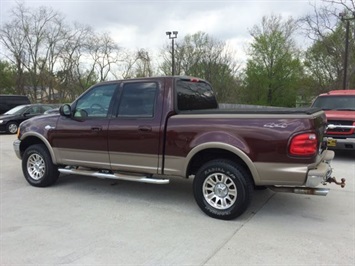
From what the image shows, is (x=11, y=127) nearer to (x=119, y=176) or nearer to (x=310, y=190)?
(x=119, y=176)

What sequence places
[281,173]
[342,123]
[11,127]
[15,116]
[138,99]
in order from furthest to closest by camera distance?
[15,116], [11,127], [342,123], [138,99], [281,173]

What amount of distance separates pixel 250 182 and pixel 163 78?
200 centimetres

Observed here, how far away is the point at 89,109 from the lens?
6.07 m

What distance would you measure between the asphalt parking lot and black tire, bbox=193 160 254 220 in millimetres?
159

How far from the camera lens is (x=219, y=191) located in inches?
193

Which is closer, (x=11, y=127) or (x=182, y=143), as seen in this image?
(x=182, y=143)

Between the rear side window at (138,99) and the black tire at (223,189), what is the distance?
1.24 meters

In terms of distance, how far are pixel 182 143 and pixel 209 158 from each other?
1.51ft

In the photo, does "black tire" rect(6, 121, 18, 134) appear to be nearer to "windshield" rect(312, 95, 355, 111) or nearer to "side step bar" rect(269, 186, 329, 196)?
"windshield" rect(312, 95, 355, 111)

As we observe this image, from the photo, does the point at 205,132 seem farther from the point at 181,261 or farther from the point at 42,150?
the point at 42,150

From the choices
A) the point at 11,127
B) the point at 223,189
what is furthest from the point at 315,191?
the point at 11,127

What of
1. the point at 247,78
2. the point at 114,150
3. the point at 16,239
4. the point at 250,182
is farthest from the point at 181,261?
the point at 247,78

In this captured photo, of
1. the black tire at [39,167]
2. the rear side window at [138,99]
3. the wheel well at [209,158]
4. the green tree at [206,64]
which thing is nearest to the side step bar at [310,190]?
the wheel well at [209,158]

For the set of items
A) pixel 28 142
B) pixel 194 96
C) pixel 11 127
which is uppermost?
pixel 194 96
